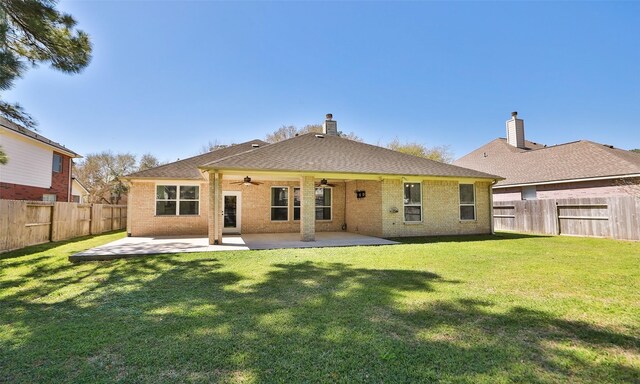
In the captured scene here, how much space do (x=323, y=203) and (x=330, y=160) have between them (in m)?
3.77

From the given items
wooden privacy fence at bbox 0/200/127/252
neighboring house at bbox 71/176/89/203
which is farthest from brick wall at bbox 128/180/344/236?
neighboring house at bbox 71/176/89/203

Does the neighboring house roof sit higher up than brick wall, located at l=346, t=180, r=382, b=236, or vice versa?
the neighboring house roof

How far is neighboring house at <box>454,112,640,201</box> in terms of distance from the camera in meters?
13.9

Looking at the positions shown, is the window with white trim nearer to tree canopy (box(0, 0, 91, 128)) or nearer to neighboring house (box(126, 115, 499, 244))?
neighboring house (box(126, 115, 499, 244))

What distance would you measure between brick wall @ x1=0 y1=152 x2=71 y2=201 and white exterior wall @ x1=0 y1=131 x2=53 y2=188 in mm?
252

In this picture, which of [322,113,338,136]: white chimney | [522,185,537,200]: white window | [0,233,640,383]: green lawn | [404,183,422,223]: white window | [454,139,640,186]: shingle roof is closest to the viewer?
[0,233,640,383]: green lawn

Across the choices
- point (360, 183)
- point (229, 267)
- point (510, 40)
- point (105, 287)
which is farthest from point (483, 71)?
point (105, 287)

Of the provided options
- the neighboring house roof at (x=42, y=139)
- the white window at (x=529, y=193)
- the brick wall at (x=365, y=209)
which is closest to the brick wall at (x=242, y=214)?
the brick wall at (x=365, y=209)

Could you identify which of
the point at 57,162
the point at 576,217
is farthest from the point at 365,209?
the point at 57,162

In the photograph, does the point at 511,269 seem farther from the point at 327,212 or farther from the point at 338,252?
the point at 327,212

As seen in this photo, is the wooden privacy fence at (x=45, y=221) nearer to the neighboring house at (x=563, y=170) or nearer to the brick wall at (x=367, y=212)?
the brick wall at (x=367, y=212)

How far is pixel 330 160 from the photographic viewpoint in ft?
41.8

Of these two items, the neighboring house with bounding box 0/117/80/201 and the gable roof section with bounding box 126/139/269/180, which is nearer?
the gable roof section with bounding box 126/139/269/180

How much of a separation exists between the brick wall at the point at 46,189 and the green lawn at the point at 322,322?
36.8 ft
